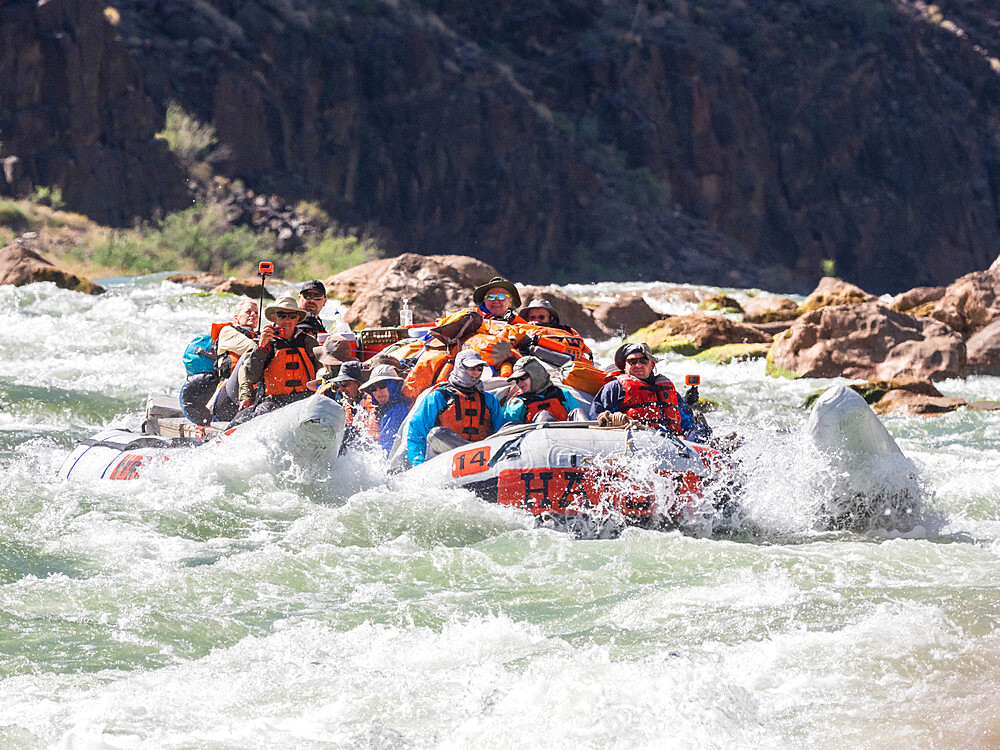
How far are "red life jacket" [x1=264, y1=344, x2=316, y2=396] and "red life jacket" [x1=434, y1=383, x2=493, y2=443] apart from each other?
1437mm

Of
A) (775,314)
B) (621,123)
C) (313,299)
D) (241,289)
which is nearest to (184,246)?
(241,289)

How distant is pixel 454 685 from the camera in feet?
15.2

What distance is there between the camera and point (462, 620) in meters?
5.52

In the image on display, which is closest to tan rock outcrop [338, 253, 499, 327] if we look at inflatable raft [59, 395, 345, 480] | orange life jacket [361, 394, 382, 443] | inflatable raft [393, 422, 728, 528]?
inflatable raft [59, 395, 345, 480]

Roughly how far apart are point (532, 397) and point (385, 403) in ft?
4.10

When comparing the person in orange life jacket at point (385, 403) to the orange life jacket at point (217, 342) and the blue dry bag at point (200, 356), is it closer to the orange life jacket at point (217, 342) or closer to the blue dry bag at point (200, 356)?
the orange life jacket at point (217, 342)

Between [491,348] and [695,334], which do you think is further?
[695,334]

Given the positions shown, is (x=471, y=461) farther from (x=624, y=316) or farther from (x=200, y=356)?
(x=624, y=316)

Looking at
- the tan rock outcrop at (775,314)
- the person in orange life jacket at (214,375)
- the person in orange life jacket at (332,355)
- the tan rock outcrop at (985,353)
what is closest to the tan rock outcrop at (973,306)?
the tan rock outcrop at (985,353)

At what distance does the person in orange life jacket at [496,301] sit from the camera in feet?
34.1

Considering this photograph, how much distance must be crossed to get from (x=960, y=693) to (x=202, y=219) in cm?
3460

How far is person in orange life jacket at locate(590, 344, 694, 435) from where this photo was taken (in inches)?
311

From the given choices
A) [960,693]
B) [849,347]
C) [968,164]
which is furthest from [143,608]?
[968,164]

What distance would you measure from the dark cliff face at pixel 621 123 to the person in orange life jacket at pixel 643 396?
34506 mm
